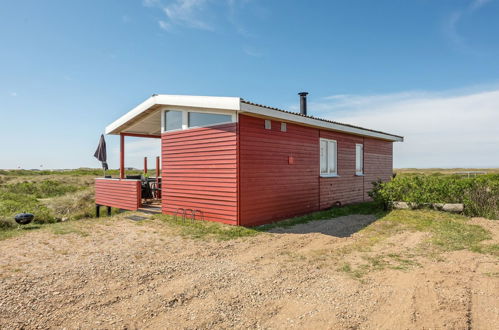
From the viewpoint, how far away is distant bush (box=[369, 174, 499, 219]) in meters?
8.16

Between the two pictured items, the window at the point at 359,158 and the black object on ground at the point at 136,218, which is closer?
the black object on ground at the point at 136,218

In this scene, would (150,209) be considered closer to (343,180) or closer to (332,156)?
(332,156)

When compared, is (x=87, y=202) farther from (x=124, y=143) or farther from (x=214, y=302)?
(x=214, y=302)

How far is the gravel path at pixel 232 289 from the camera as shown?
285 centimetres

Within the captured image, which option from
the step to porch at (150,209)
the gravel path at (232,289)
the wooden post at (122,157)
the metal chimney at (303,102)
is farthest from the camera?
the metal chimney at (303,102)

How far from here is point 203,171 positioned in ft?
25.6

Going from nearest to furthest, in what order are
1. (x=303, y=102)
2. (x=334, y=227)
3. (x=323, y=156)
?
(x=334, y=227) → (x=323, y=156) → (x=303, y=102)

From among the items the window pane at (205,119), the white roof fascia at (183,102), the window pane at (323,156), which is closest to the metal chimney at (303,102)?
the window pane at (323,156)

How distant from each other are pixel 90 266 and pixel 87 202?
12.0m

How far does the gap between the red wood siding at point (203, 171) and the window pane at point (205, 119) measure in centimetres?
16

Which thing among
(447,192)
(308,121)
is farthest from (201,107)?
(447,192)

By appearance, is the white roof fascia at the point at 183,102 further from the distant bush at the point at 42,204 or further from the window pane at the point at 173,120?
the distant bush at the point at 42,204

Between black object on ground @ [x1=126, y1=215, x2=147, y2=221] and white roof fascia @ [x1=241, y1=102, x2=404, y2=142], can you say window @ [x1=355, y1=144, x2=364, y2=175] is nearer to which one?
white roof fascia @ [x1=241, y1=102, x2=404, y2=142]

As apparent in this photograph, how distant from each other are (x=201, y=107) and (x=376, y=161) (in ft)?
30.0
